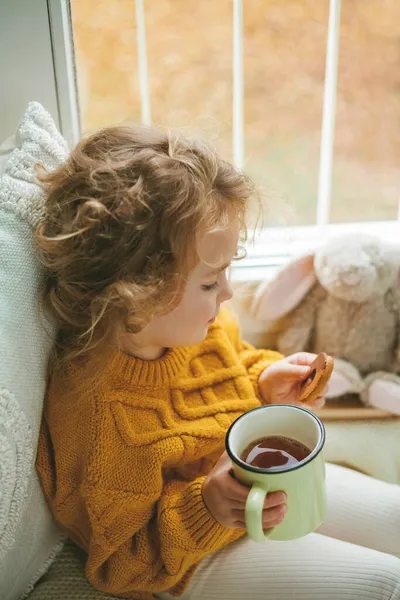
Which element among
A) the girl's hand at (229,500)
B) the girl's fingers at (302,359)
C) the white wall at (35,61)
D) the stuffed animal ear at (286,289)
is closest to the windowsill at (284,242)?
the stuffed animal ear at (286,289)

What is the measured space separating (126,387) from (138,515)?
164mm

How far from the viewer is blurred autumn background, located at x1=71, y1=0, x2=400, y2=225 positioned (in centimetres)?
118

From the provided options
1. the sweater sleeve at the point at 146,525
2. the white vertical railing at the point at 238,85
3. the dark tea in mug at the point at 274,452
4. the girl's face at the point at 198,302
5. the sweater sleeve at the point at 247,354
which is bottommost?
the sweater sleeve at the point at 146,525

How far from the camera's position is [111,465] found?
2.61 ft

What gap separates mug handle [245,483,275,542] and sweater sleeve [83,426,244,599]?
14cm

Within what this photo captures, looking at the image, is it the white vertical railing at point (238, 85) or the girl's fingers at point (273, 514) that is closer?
the girl's fingers at point (273, 514)

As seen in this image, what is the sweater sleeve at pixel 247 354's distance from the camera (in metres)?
1.00

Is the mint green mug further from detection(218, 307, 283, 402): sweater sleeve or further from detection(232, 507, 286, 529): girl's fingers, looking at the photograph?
detection(218, 307, 283, 402): sweater sleeve

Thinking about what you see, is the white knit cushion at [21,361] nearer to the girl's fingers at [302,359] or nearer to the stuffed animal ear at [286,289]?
the girl's fingers at [302,359]

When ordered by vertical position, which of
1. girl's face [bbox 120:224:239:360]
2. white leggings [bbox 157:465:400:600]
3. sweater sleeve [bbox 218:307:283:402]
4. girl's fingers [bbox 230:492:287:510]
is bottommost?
white leggings [bbox 157:465:400:600]

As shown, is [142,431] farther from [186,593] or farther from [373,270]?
[373,270]

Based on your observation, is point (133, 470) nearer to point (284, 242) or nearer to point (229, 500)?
point (229, 500)

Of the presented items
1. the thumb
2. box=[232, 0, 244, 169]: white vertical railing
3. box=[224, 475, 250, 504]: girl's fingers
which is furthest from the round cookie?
box=[232, 0, 244, 169]: white vertical railing

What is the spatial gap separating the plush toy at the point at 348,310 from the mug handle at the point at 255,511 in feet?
1.89
